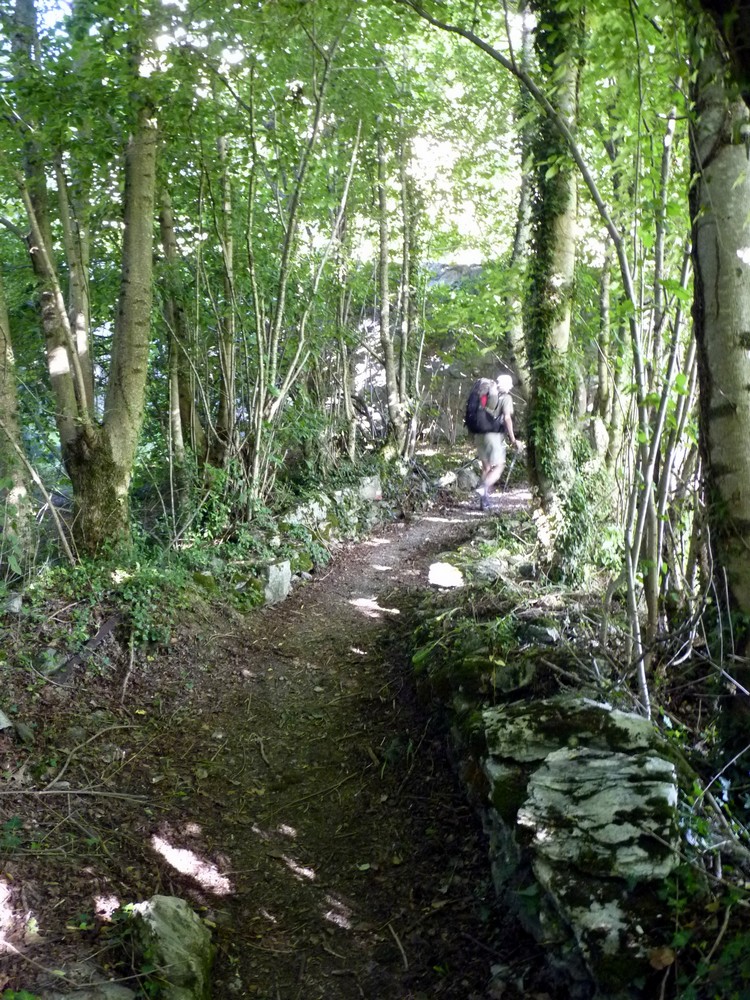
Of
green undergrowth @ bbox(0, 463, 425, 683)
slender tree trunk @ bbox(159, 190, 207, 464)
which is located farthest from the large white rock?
slender tree trunk @ bbox(159, 190, 207, 464)

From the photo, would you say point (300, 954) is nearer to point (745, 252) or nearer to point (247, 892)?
point (247, 892)

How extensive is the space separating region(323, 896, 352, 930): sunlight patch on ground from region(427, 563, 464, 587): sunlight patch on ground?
2.92 metres

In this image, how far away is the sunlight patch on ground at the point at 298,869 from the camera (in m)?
3.42

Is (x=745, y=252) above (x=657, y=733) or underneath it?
above

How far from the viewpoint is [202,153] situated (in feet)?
21.2

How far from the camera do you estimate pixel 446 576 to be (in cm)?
608

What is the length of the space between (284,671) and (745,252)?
419 cm

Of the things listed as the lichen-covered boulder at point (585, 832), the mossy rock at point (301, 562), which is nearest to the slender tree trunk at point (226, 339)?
the mossy rock at point (301, 562)

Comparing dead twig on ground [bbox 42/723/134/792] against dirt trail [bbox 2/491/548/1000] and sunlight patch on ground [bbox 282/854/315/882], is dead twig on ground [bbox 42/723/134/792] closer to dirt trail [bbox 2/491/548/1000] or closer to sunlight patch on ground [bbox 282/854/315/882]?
dirt trail [bbox 2/491/548/1000]

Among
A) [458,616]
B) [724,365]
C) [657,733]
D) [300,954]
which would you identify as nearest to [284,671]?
[458,616]

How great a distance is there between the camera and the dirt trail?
290cm

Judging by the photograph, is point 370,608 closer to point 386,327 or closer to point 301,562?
point 301,562

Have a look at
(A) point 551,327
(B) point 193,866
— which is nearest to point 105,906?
(B) point 193,866

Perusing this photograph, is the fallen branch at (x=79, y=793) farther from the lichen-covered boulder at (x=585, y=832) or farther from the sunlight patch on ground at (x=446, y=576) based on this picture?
the sunlight patch on ground at (x=446, y=576)
